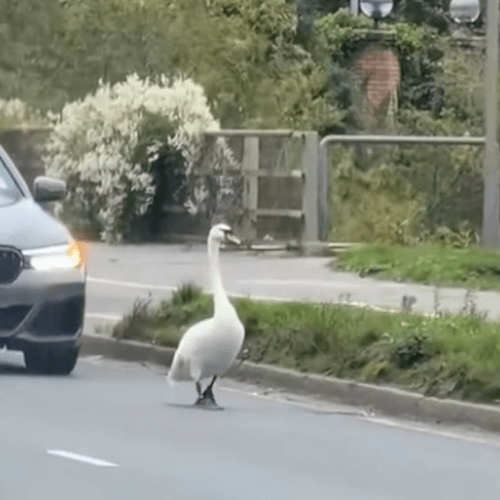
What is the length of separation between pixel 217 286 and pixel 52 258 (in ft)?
5.11

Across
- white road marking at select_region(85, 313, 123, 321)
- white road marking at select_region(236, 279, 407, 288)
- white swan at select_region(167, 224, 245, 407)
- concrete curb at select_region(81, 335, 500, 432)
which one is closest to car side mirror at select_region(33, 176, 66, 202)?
concrete curb at select_region(81, 335, 500, 432)

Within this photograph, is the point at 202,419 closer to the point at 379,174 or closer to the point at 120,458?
the point at 120,458

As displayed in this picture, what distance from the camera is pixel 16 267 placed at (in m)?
15.2

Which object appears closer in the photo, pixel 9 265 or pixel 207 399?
pixel 207 399

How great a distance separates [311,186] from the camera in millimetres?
27531

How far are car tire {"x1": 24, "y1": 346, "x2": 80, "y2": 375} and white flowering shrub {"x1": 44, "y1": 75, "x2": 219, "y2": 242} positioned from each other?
43.1 feet

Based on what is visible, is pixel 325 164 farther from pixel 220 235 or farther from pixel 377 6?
pixel 220 235

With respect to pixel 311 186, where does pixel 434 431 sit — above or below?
below

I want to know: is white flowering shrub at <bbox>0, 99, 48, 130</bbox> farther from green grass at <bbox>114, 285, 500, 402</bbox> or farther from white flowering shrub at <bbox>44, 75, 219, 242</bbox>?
green grass at <bbox>114, 285, 500, 402</bbox>

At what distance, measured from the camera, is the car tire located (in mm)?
15711

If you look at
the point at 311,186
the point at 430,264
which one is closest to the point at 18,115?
the point at 311,186

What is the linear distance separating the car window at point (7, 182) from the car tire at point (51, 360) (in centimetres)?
123

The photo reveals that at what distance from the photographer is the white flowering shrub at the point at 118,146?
2919cm

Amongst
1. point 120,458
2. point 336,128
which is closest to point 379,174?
point 336,128
